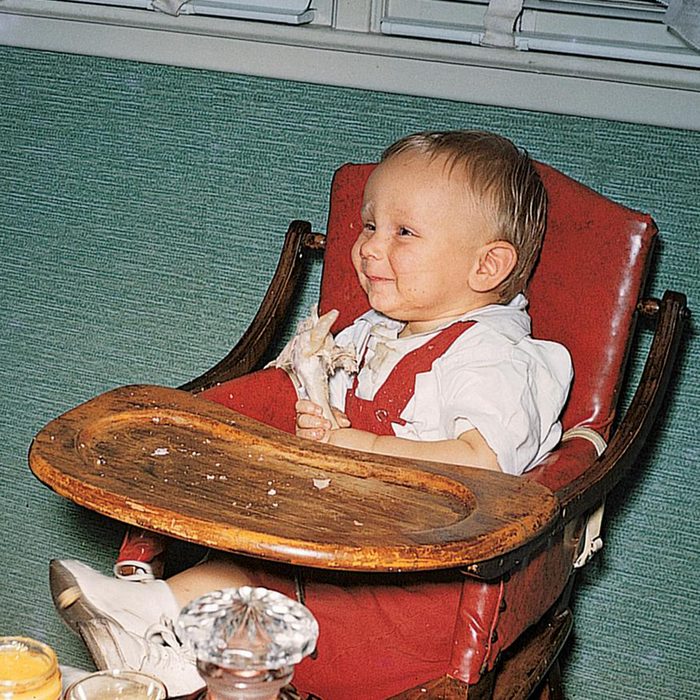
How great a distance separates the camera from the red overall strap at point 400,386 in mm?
1546

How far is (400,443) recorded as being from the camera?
4.80ft

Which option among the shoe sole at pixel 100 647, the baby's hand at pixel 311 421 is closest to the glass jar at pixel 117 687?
the shoe sole at pixel 100 647

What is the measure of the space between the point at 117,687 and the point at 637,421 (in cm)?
80

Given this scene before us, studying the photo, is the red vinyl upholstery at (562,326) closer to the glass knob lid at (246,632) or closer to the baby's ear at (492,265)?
the baby's ear at (492,265)

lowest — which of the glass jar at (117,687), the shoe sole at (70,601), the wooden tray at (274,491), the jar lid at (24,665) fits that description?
the shoe sole at (70,601)

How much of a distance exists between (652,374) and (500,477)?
1.19 feet

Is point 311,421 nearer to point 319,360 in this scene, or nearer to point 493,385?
point 319,360

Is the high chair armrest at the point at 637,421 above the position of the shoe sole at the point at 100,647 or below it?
above

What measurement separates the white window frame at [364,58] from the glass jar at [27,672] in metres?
1.18

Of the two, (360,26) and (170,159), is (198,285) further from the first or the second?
(360,26)

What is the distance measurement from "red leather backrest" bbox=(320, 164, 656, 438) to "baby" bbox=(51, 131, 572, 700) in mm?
31

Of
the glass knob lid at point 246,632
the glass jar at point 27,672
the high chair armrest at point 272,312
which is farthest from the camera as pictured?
the high chair armrest at point 272,312

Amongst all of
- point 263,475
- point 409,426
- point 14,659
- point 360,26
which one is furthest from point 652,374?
point 14,659

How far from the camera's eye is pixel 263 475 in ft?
4.20
